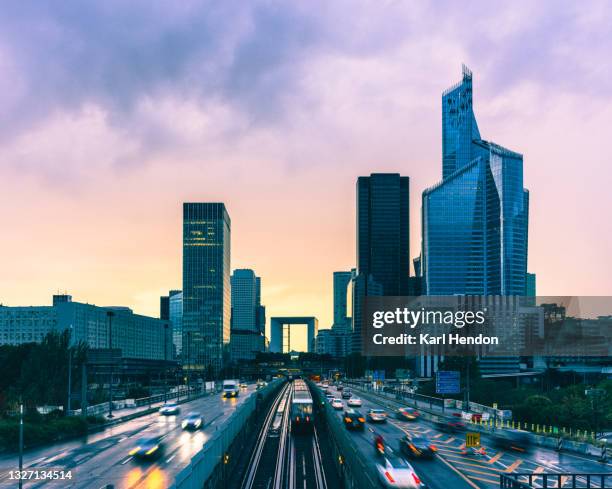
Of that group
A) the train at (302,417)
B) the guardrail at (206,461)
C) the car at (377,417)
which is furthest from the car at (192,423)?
the car at (377,417)

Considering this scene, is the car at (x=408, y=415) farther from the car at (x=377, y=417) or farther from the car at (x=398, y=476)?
the car at (x=398, y=476)

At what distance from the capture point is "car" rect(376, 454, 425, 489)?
36.7 meters

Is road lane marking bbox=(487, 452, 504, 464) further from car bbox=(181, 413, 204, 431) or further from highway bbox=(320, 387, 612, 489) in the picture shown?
car bbox=(181, 413, 204, 431)

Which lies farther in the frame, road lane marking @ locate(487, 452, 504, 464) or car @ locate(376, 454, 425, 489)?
road lane marking @ locate(487, 452, 504, 464)

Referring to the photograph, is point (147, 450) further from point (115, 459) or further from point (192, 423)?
point (192, 423)

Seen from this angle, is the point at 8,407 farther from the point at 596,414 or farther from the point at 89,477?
the point at 596,414

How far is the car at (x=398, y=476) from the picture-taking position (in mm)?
36719

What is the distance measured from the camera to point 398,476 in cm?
3725

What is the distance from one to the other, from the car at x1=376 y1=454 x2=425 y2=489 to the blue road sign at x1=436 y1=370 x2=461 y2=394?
54.9 meters

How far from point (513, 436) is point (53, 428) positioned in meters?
46.7

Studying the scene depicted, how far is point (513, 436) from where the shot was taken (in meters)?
57.1

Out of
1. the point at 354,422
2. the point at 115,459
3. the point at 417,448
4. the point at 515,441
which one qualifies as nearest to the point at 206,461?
the point at 115,459

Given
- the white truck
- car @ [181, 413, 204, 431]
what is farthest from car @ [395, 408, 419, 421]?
the white truck

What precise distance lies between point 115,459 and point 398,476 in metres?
24.9
